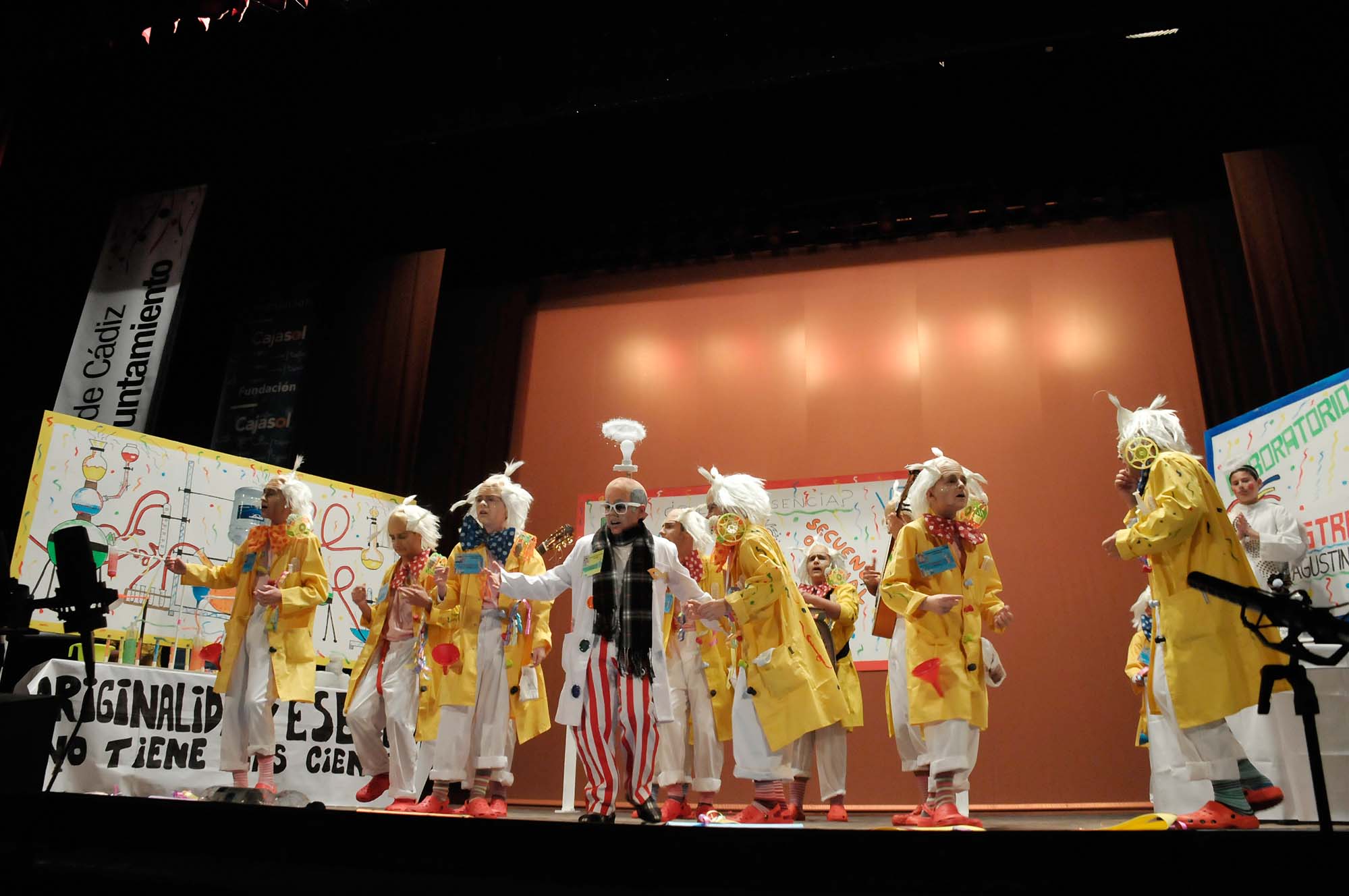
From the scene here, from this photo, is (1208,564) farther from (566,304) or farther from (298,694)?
(566,304)

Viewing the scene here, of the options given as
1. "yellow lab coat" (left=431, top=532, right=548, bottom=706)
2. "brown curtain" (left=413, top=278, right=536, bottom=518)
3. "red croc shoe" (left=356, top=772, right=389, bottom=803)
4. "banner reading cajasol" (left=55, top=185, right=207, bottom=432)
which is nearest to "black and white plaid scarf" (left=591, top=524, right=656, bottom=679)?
"yellow lab coat" (left=431, top=532, right=548, bottom=706)

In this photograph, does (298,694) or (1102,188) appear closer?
(298,694)

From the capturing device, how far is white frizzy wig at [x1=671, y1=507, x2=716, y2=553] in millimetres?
5688

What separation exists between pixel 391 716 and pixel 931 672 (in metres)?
2.53

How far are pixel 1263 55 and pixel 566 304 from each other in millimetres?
5387

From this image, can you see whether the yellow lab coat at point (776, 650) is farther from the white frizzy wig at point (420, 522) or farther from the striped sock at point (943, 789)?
the white frizzy wig at point (420, 522)

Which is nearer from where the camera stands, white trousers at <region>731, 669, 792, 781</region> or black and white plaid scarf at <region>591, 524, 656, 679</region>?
black and white plaid scarf at <region>591, 524, 656, 679</region>

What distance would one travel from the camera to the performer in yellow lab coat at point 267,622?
4867 millimetres

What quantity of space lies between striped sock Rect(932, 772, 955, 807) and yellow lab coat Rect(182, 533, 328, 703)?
299 centimetres

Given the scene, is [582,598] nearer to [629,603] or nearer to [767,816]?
[629,603]

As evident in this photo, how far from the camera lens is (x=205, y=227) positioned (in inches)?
340

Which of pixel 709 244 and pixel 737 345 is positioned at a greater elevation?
pixel 709 244

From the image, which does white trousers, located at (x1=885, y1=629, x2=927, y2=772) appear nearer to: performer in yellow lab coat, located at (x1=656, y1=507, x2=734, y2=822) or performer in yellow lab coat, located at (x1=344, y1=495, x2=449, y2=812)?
performer in yellow lab coat, located at (x1=656, y1=507, x2=734, y2=822)

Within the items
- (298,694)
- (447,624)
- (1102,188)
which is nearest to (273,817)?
(447,624)
